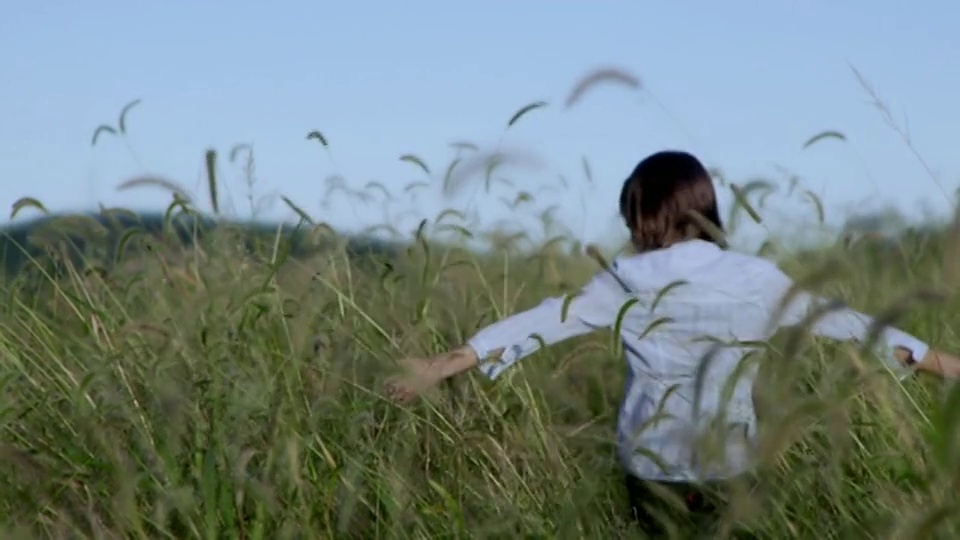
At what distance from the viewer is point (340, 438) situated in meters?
4.12

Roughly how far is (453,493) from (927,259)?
126 inches

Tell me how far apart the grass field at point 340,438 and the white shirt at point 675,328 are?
0.30 ft

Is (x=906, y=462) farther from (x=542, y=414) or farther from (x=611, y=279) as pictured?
(x=542, y=414)

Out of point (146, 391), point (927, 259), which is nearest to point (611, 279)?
point (146, 391)

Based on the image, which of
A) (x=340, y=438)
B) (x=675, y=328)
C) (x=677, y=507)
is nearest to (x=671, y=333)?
(x=675, y=328)

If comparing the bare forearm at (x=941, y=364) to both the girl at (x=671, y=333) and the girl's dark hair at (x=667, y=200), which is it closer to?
the girl at (x=671, y=333)

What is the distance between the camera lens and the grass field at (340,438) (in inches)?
136

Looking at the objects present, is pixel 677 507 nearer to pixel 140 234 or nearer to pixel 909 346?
pixel 909 346

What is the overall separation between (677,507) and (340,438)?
0.91 metres

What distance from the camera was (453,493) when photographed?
4027 millimetres

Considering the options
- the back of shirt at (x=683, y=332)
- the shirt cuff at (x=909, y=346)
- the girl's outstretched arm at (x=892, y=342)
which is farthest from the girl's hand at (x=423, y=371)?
the shirt cuff at (x=909, y=346)

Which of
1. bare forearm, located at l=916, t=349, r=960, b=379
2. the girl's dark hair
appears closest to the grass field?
bare forearm, located at l=916, t=349, r=960, b=379

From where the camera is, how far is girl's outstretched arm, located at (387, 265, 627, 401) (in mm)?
3850

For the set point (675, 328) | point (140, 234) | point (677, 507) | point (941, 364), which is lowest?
point (677, 507)
